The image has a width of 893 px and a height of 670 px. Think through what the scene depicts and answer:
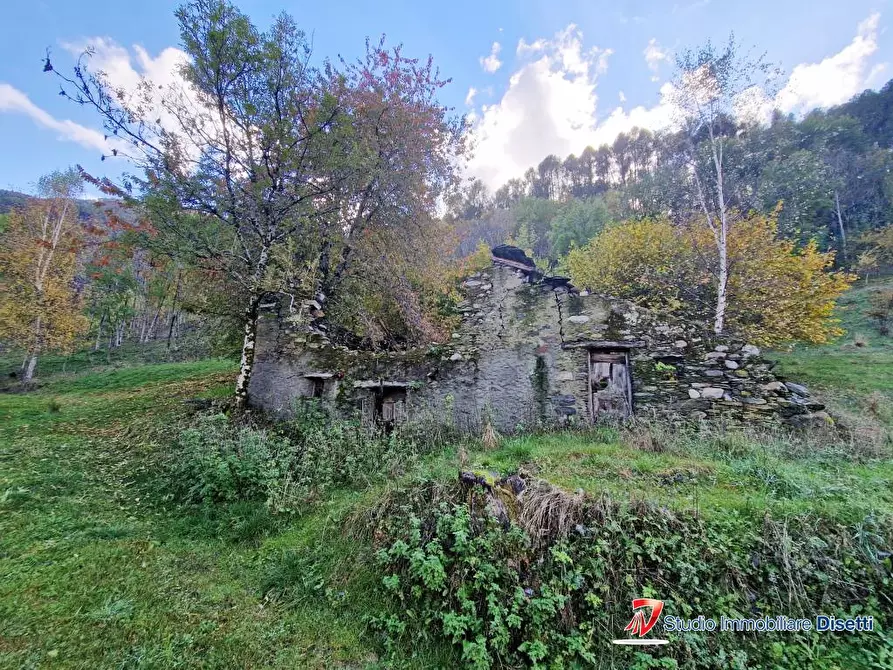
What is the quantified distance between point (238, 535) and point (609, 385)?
6431 millimetres

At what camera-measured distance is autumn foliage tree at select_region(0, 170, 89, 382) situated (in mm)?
15148

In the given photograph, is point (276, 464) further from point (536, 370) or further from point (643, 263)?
point (643, 263)

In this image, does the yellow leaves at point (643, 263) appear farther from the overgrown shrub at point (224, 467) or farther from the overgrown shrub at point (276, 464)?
the overgrown shrub at point (224, 467)

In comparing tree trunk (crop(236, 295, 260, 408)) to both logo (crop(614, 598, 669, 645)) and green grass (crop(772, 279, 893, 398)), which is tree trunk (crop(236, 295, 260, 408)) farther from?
green grass (crop(772, 279, 893, 398))

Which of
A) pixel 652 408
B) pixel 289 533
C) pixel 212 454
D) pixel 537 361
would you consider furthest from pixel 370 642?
pixel 652 408

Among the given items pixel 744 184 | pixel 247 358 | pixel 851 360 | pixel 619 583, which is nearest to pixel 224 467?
pixel 247 358

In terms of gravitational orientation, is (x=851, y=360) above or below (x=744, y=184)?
below

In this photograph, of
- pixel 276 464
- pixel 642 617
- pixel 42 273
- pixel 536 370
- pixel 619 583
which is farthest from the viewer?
pixel 42 273

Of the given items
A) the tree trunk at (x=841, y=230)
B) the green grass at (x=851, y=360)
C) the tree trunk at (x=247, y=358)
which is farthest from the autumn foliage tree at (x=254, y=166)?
the tree trunk at (x=841, y=230)

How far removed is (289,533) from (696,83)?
1708cm

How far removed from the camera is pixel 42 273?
15734 mm

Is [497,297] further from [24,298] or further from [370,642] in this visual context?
[24,298]

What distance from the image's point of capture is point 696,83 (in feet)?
38.7

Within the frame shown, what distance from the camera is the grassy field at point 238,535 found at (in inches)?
101
